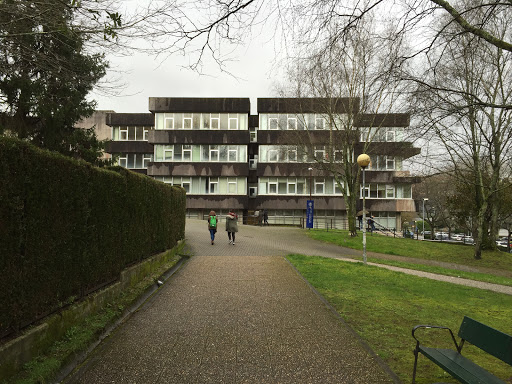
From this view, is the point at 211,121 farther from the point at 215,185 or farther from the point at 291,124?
the point at 291,124

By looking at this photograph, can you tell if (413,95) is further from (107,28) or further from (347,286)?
(107,28)

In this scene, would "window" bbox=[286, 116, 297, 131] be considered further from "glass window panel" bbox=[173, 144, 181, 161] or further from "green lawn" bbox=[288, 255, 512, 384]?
"green lawn" bbox=[288, 255, 512, 384]

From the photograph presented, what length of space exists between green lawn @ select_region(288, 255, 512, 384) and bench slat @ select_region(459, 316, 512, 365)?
24.9 inches

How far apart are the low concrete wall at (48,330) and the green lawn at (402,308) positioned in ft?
12.8

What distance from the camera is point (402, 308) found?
24.7ft

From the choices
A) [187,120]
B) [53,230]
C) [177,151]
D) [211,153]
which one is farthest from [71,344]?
[187,120]

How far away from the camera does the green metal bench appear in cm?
338

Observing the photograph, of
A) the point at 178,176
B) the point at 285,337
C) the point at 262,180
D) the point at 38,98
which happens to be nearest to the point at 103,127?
the point at 178,176

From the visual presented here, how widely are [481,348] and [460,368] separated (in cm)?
33

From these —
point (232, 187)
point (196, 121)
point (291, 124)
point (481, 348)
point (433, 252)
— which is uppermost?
point (196, 121)

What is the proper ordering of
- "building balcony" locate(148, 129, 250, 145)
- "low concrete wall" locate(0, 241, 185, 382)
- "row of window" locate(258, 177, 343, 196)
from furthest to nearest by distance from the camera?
"row of window" locate(258, 177, 343, 196), "building balcony" locate(148, 129, 250, 145), "low concrete wall" locate(0, 241, 185, 382)

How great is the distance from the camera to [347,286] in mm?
9633

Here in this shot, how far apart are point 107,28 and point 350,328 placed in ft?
17.2

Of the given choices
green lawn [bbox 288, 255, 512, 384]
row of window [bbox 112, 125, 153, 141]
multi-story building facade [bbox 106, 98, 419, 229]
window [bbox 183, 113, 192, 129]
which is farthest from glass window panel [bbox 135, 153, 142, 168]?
green lawn [bbox 288, 255, 512, 384]
